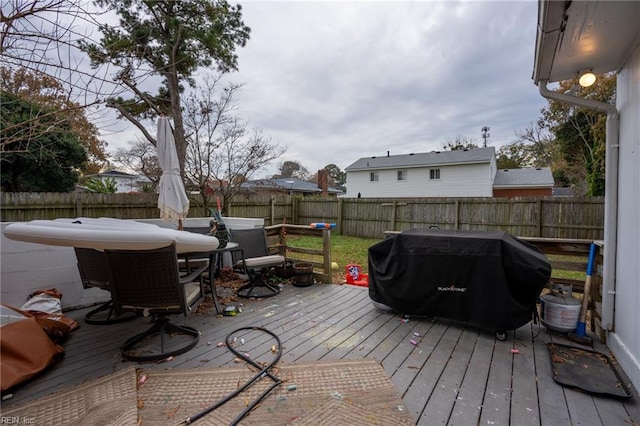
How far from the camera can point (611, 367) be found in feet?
7.03

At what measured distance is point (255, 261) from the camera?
3.89m

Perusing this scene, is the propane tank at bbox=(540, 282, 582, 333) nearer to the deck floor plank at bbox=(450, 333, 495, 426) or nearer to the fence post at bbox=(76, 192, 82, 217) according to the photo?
the deck floor plank at bbox=(450, 333, 495, 426)

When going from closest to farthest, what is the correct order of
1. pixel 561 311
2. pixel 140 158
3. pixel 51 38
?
pixel 51 38
pixel 561 311
pixel 140 158

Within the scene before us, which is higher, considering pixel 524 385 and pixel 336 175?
pixel 336 175

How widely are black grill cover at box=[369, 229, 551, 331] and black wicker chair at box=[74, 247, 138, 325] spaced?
2.65 meters

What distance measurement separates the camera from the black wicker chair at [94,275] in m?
2.68

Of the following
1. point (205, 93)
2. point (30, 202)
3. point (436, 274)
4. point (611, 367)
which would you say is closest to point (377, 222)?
point (205, 93)

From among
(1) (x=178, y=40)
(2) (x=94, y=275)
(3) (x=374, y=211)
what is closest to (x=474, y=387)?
(2) (x=94, y=275)

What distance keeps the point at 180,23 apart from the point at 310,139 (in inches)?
423

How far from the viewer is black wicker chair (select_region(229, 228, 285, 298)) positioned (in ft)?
12.6

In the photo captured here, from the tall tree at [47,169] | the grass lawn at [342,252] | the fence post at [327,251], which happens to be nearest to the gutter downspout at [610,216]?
the fence post at [327,251]

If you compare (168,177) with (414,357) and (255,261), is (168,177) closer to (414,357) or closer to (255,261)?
(255,261)

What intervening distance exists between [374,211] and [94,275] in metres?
8.69

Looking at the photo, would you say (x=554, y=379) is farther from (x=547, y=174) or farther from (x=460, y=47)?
(x=547, y=174)
